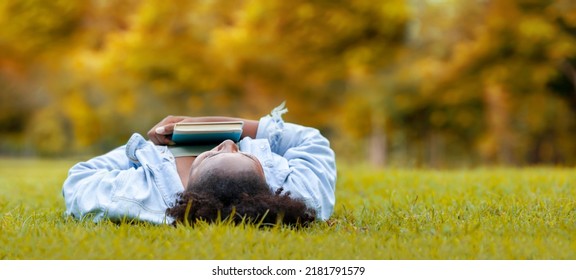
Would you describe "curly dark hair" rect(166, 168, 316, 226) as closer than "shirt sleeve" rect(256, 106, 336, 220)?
Yes

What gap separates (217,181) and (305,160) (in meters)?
0.78

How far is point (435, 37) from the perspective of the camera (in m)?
16.1

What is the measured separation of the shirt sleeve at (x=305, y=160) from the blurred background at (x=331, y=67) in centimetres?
1020

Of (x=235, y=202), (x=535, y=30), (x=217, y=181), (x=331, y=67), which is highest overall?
(x=535, y=30)

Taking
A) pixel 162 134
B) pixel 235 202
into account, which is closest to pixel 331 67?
pixel 162 134

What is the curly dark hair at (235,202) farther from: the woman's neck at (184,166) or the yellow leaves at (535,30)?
the yellow leaves at (535,30)

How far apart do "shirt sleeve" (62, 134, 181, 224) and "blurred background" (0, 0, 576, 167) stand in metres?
10.9

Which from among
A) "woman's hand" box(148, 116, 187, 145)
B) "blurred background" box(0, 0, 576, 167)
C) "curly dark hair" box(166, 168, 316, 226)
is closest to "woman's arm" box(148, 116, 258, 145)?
"woman's hand" box(148, 116, 187, 145)

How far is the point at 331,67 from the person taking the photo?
640 inches

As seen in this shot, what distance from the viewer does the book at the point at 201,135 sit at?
3803 mm

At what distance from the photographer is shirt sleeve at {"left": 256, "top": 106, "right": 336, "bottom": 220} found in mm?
3520

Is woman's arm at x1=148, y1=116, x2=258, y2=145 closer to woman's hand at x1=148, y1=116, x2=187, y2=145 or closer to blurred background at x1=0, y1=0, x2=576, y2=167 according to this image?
woman's hand at x1=148, y1=116, x2=187, y2=145

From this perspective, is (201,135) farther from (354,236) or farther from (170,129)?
(354,236)
